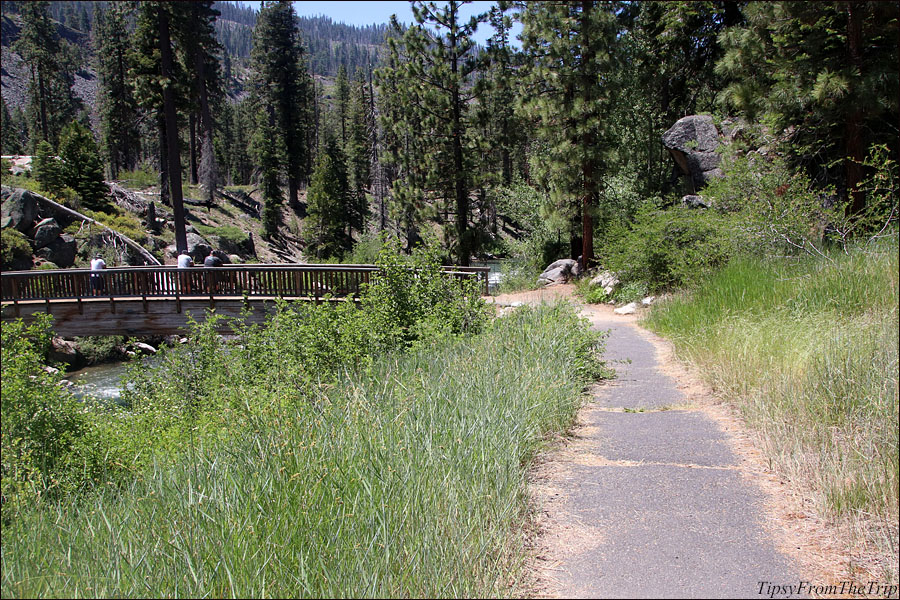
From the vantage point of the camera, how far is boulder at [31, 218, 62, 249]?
77.8 feet

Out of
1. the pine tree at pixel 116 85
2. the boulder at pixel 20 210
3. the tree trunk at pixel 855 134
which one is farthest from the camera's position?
the pine tree at pixel 116 85

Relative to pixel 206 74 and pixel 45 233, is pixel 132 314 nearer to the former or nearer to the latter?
pixel 45 233

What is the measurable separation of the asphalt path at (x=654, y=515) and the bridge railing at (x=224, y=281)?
36.5 feet

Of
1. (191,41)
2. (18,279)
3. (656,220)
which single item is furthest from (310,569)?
(191,41)

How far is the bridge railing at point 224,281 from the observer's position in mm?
16297

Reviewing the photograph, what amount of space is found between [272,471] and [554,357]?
161 inches

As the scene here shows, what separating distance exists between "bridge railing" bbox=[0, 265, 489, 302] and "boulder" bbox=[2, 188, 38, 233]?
10.3 metres

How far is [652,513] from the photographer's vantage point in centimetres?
366

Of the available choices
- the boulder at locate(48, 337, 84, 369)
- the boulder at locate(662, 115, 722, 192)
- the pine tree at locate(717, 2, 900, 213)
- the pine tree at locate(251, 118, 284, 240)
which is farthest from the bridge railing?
the pine tree at locate(251, 118, 284, 240)

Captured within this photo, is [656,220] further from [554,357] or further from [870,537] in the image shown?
[870,537]

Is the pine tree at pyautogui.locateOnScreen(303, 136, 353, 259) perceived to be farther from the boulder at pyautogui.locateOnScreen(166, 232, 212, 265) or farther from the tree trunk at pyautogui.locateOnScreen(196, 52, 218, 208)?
the boulder at pyautogui.locateOnScreen(166, 232, 212, 265)

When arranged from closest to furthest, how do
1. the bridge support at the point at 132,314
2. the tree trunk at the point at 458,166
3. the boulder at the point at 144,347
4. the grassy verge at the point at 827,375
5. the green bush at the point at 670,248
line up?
the grassy verge at the point at 827,375, the green bush at the point at 670,248, the bridge support at the point at 132,314, the tree trunk at the point at 458,166, the boulder at the point at 144,347

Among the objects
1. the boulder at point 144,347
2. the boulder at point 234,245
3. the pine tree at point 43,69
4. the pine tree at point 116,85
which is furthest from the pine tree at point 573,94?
the pine tree at point 43,69

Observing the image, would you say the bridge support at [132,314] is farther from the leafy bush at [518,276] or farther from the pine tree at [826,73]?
the pine tree at [826,73]
